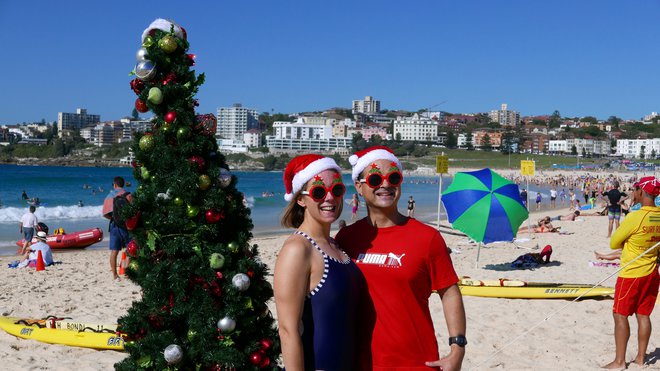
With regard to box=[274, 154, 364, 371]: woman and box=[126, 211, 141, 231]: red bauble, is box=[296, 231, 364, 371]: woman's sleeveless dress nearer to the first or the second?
box=[274, 154, 364, 371]: woman

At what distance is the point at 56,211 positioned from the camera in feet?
109

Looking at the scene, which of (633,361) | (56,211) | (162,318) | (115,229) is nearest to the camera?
(162,318)

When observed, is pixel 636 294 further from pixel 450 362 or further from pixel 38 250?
pixel 38 250

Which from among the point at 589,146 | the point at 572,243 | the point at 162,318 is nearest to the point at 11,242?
the point at 572,243

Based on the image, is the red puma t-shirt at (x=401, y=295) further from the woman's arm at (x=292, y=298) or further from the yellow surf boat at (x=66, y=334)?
the yellow surf boat at (x=66, y=334)

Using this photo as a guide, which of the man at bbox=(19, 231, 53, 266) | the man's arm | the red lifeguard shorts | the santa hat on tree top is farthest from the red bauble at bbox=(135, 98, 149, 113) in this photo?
the man at bbox=(19, 231, 53, 266)

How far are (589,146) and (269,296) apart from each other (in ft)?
609

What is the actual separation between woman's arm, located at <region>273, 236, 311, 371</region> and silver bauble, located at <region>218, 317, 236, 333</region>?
1035 mm

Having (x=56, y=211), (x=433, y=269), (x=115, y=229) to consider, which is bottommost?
(x=56, y=211)

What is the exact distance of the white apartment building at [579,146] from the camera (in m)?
→ 174

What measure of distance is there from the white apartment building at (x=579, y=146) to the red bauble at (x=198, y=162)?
181 metres

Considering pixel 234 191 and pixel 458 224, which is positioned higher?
pixel 234 191

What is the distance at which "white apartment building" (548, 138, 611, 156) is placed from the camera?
570ft

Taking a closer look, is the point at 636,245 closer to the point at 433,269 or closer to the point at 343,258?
the point at 433,269
